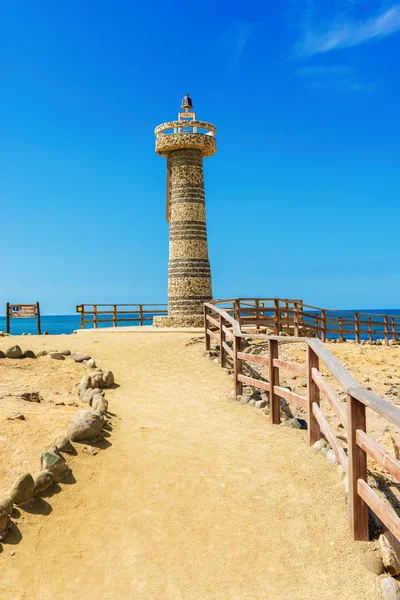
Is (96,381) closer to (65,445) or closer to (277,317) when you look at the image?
(65,445)

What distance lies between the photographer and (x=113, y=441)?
712cm

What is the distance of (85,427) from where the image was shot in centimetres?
679

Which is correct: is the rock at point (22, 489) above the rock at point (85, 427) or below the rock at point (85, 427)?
below

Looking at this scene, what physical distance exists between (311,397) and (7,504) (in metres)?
3.62

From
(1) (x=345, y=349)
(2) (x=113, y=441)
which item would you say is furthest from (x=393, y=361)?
(2) (x=113, y=441)

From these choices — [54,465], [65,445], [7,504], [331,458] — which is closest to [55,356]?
[65,445]

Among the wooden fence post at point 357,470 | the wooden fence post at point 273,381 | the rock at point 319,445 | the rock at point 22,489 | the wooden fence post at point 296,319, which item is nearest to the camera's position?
the wooden fence post at point 357,470

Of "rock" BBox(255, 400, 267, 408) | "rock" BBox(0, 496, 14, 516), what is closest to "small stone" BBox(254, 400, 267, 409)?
"rock" BBox(255, 400, 267, 408)

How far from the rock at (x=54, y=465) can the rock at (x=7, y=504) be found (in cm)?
71

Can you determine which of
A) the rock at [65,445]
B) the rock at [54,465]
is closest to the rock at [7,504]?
the rock at [54,465]

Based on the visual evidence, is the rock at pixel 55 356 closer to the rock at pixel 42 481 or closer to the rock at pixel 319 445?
the rock at pixel 42 481

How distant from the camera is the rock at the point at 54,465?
579 centimetres

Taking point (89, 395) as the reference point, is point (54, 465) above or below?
below

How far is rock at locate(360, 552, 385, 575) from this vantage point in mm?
4438
